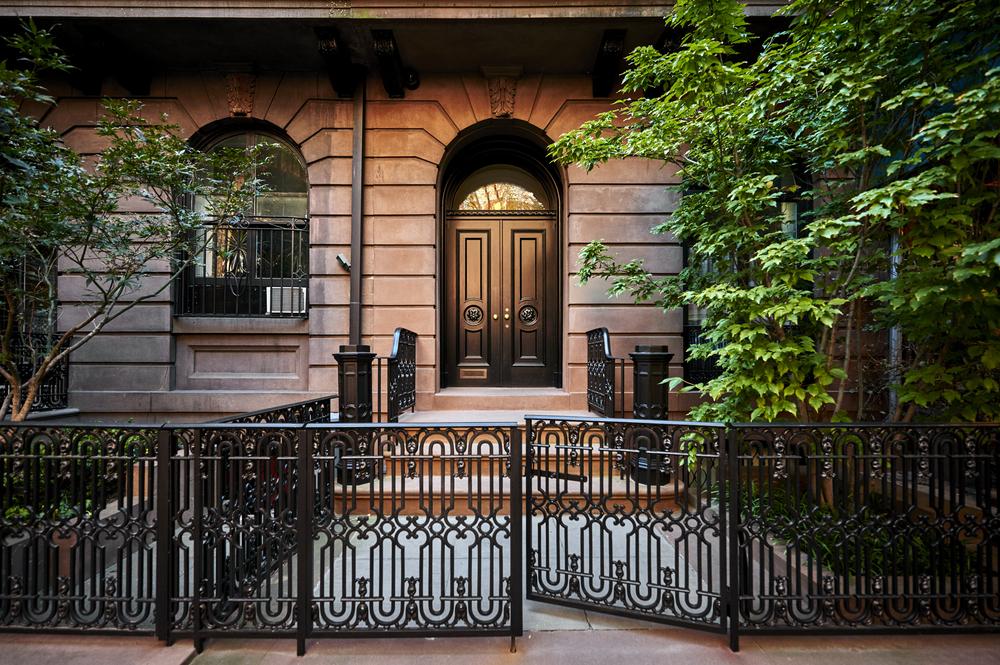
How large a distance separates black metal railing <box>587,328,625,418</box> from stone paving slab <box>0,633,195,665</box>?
442 centimetres

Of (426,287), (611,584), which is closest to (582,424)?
(611,584)

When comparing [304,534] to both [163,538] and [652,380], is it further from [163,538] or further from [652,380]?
[652,380]

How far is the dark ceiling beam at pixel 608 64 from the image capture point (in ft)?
21.0

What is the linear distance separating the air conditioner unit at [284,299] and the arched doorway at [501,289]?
2338 millimetres

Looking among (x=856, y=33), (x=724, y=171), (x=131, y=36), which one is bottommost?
(x=724, y=171)

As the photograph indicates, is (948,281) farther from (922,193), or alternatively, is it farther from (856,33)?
(856,33)

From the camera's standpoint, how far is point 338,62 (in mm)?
6637

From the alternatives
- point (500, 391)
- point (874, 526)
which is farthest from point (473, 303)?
point (874, 526)

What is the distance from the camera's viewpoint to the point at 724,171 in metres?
4.31

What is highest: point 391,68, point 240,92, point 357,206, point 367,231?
point 391,68

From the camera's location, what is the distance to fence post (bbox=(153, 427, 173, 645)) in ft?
9.70

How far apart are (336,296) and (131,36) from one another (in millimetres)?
4612

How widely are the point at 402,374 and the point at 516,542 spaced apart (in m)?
3.53

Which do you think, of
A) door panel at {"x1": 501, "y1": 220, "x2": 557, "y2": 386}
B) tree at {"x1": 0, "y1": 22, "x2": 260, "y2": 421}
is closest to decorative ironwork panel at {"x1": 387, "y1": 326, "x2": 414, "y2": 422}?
door panel at {"x1": 501, "y1": 220, "x2": 557, "y2": 386}
